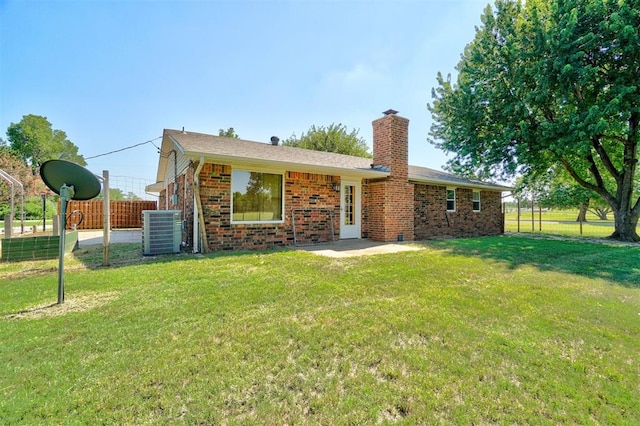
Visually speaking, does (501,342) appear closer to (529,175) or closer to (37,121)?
(529,175)

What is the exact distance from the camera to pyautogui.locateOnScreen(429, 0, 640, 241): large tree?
10.1 metres

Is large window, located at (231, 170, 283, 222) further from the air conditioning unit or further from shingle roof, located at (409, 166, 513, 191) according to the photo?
shingle roof, located at (409, 166, 513, 191)

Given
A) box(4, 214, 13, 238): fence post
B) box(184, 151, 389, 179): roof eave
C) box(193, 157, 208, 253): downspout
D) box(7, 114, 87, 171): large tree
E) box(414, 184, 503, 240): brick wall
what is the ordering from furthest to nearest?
box(7, 114, 87, 171): large tree
box(414, 184, 503, 240): brick wall
box(4, 214, 13, 238): fence post
box(193, 157, 208, 253): downspout
box(184, 151, 389, 179): roof eave

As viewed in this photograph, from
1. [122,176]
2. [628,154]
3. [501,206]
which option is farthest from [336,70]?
[122,176]

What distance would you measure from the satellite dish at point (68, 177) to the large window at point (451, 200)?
1236cm

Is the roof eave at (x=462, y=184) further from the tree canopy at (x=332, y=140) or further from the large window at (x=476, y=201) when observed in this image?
the tree canopy at (x=332, y=140)

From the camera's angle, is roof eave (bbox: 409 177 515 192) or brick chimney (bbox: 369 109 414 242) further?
roof eave (bbox: 409 177 515 192)

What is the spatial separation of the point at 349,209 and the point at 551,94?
959 cm

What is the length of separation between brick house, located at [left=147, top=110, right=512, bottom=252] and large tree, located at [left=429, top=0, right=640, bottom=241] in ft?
10.3

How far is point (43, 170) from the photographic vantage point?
12.6 feet

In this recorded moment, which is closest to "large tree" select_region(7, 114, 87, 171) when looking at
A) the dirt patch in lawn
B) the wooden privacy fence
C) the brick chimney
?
the wooden privacy fence

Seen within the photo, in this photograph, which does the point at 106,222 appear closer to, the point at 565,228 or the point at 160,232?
the point at 160,232

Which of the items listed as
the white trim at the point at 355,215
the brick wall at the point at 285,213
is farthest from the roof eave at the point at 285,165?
the white trim at the point at 355,215

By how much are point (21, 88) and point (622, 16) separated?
23421mm
